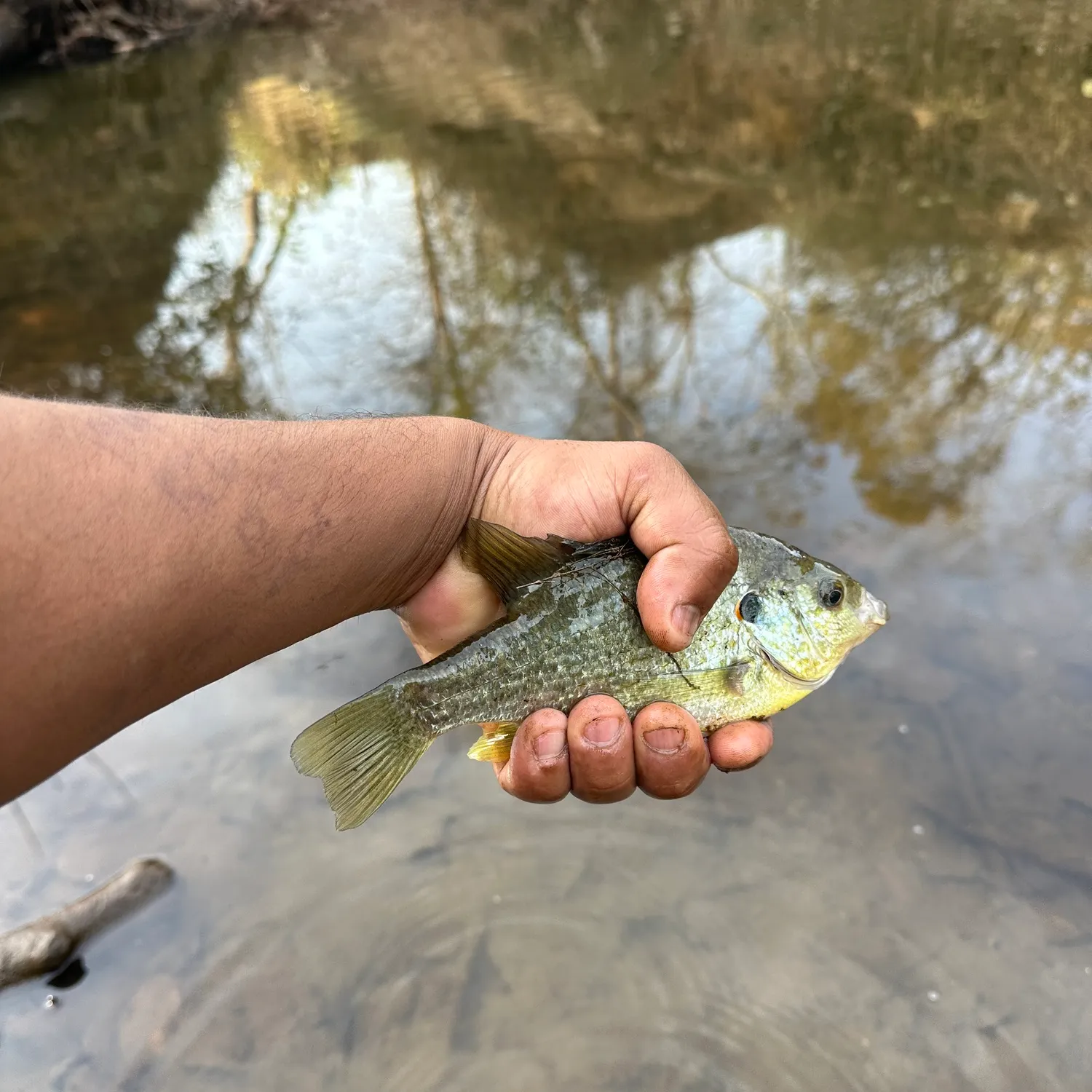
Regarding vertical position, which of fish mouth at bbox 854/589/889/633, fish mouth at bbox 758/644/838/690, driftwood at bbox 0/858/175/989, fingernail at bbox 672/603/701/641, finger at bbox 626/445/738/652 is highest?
finger at bbox 626/445/738/652

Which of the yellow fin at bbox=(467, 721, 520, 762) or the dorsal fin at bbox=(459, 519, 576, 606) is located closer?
the dorsal fin at bbox=(459, 519, 576, 606)

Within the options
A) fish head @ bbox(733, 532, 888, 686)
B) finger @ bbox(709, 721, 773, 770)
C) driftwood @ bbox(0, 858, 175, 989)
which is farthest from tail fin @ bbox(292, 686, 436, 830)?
driftwood @ bbox(0, 858, 175, 989)

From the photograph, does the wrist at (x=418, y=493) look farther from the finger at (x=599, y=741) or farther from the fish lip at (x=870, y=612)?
the fish lip at (x=870, y=612)

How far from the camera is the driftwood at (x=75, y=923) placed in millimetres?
3957

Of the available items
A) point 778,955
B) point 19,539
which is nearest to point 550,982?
point 778,955

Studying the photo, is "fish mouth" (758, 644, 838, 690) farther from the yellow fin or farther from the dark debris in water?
the dark debris in water

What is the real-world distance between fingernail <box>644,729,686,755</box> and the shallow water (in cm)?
187

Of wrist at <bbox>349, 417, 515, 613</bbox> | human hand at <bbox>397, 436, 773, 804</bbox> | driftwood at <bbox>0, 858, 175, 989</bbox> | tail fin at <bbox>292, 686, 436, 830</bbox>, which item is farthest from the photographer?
driftwood at <bbox>0, 858, 175, 989</bbox>

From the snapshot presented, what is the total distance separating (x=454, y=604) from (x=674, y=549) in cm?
100

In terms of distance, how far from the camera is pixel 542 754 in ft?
8.59

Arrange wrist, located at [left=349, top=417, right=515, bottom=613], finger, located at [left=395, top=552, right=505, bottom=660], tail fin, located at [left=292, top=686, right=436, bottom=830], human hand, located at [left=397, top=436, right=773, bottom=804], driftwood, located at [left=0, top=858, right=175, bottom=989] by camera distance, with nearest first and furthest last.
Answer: tail fin, located at [left=292, top=686, right=436, bottom=830] < human hand, located at [left=397, top=436, right=773, bottom=804] < wrist, located at [left=349, top=417, right=515, bottom=613] < finger, located at [left=395, top=552, right=505, bottom=660] < driftwood, located at [left=0, top=858, right=175, bottom=989]

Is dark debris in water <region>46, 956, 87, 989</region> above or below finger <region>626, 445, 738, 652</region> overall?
below

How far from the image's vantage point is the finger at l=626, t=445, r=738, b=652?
2471 millimetres

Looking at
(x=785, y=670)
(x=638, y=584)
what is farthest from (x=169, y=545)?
(x=785, y=670)
